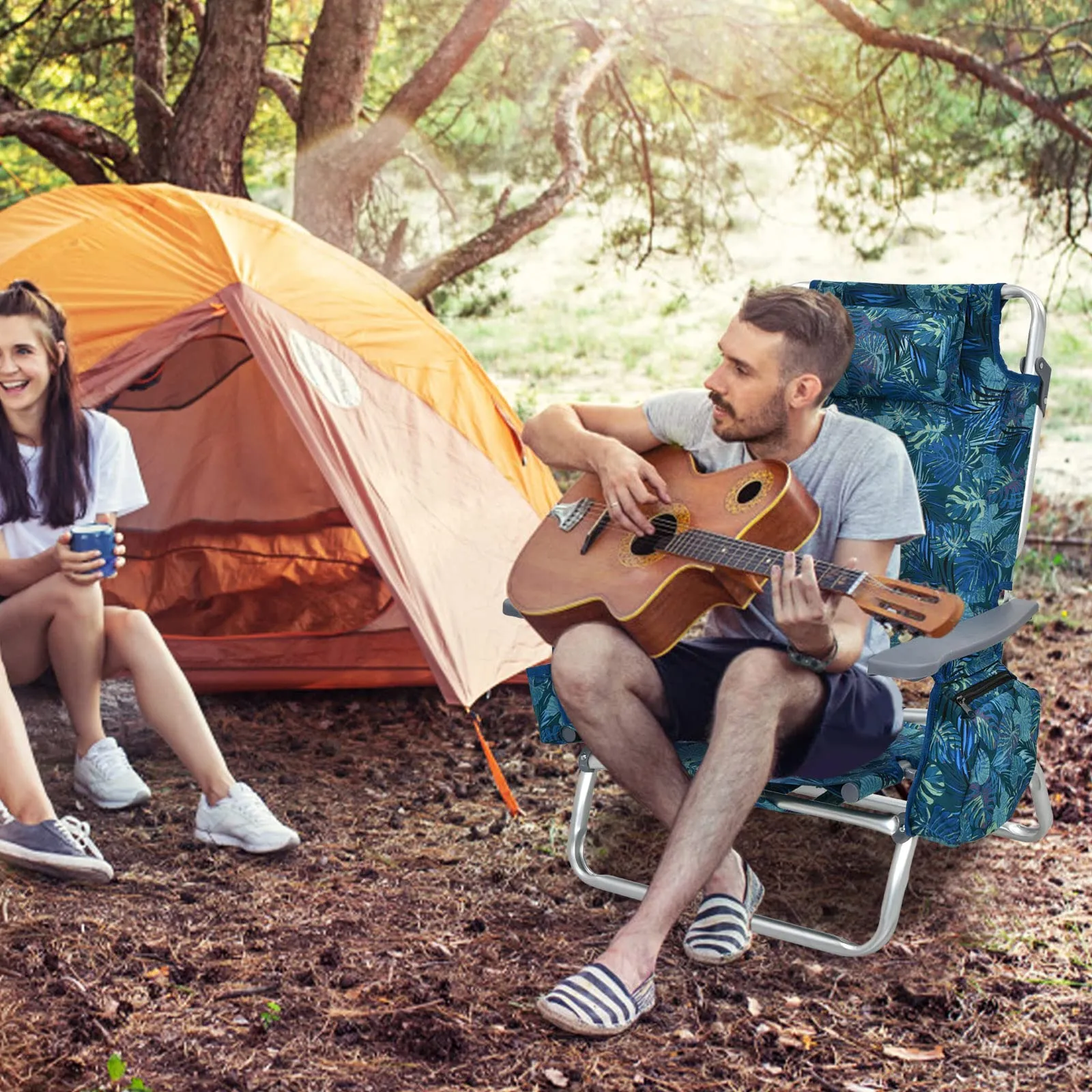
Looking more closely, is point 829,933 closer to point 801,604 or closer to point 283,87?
point 801,604

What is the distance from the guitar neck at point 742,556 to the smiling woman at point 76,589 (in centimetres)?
114

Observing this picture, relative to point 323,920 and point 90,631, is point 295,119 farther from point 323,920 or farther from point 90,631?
point 323,920

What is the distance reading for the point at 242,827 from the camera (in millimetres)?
2928

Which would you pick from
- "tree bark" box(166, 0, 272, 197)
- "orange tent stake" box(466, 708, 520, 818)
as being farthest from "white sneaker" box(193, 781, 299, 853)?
"tree bark" box(166, 0, 272, 197)

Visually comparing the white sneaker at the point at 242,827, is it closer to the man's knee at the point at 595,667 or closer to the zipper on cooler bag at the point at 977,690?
the man's knee at the point at 595,667

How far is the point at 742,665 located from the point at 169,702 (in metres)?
1.33

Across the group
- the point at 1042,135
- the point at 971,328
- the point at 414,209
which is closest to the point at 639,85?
the point at 1042,135

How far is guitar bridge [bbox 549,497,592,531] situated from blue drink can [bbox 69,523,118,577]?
0.94 meters

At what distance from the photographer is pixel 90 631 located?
298cm

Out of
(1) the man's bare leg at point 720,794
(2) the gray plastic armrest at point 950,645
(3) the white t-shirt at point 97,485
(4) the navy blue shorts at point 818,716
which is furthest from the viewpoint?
(3) the white t-shirt at point 97,485

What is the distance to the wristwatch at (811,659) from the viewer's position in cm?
234

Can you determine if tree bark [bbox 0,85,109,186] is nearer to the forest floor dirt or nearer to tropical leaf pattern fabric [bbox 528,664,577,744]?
the forest floor dirt

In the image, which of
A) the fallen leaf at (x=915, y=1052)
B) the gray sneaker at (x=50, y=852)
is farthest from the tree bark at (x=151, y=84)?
the fallen leaf at (x=915, y=1052)

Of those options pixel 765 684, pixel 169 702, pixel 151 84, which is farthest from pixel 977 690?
pixel 151 84
